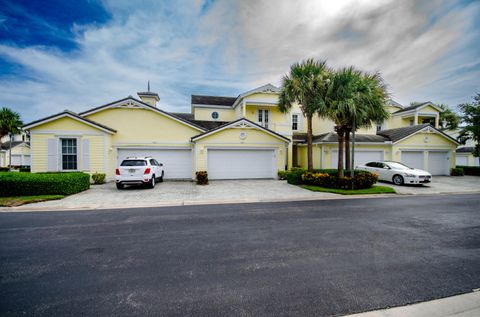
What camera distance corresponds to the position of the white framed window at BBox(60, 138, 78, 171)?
13.8 meters

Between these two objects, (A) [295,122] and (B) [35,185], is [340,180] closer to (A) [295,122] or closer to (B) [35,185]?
(A) [295,122]

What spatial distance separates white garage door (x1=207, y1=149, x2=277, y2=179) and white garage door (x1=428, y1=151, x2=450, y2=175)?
1558cm

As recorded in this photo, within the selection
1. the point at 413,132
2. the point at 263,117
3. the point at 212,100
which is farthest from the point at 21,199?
the point at 413,132

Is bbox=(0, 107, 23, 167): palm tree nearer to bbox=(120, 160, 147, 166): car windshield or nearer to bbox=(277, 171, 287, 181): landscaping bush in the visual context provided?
bbox=(120, 160, 147, 166): car windshield

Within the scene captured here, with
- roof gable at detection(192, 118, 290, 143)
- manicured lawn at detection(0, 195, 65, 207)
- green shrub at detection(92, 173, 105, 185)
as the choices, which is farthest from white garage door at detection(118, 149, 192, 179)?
manicured lawn at detection(0, 195, 65, 207)

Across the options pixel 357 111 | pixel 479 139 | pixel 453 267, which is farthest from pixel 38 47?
pixel 479 139

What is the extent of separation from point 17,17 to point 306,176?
1859 centimetres

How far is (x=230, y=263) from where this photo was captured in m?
3.67

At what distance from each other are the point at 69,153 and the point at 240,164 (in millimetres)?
11818

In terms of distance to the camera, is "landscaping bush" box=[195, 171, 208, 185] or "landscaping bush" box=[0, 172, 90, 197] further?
"landscaping bush" box=[195, 171, 208, 185]

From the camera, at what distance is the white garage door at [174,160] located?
51.8ft

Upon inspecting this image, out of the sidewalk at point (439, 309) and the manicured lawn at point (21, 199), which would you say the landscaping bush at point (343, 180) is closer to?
the sidewalk at point (439, 309)

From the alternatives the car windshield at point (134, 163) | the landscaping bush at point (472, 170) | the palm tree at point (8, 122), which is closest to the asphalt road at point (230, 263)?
the car windshield at point (134, 163)

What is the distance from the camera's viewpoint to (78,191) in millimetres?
10727
